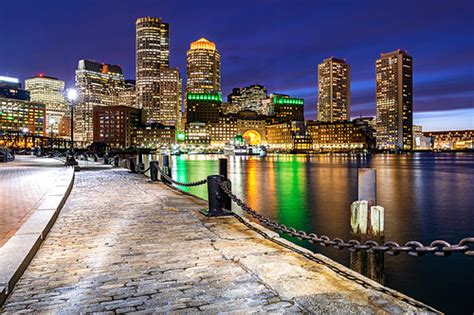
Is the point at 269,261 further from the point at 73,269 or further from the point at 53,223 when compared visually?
the point at 53,223

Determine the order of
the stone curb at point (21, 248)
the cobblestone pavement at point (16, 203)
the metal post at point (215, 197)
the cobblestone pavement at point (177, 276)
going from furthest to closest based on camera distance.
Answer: the metal post at point (215, 197), the cobblestone pavement at point (16, 203), the stone curb at point (21, 248), the cobblestone pavement at point (177, 276)

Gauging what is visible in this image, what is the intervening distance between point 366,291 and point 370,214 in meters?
1.78

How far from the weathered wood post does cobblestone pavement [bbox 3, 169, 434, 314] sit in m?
1.06

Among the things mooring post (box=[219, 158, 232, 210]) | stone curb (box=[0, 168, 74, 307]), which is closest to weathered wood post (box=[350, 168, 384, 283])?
mooring post (box=[219, 158, 232, 210])

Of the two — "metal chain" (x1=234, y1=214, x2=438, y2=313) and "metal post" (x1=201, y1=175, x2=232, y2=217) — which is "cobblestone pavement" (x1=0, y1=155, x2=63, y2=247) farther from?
"metal chain" (x1=234, y1=214, x2=438, y2=313)

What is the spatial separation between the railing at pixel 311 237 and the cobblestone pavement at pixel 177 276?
459 mm

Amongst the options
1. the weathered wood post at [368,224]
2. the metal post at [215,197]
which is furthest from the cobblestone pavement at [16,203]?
the weathered wood post at [368,224]

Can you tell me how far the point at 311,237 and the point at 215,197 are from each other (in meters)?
4.89

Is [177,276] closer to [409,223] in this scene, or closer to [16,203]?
[16,203]

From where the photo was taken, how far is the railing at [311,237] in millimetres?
4195

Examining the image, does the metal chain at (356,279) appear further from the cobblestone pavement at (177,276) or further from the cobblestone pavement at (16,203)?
the cobblestone pavement at (16,203)

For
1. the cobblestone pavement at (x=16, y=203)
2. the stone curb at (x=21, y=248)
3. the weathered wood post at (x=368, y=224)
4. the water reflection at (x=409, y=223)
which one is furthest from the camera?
the water reflection at (x=409, y=223)

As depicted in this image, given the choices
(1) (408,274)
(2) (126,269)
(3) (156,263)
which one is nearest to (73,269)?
(2) (126,269)

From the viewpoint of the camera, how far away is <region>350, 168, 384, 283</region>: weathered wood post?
250 inches
